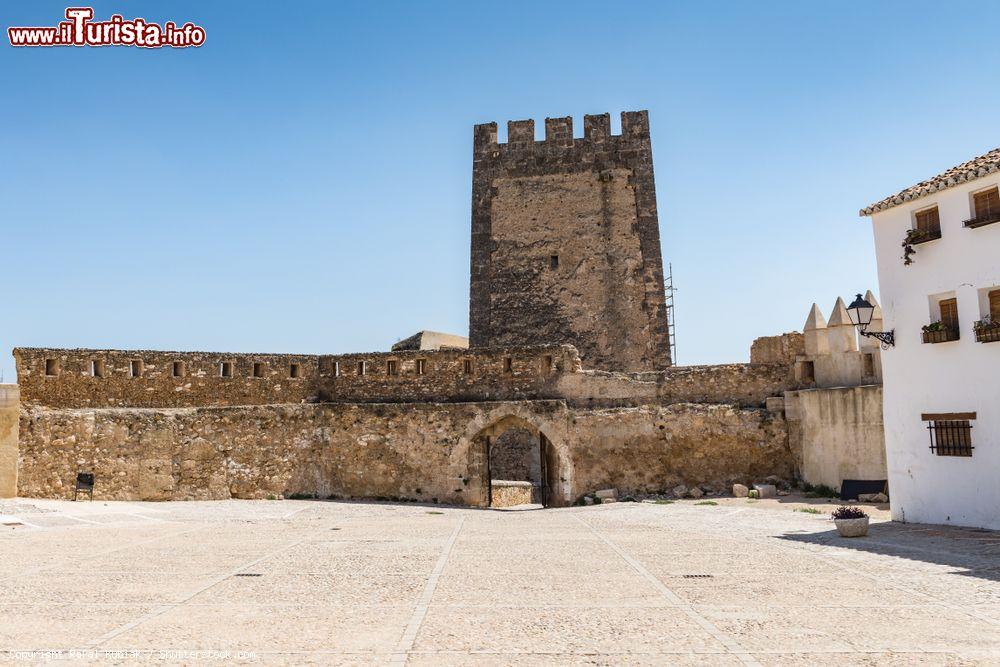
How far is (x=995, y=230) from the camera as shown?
501 inches

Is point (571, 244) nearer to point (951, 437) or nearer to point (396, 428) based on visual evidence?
point (396, 428)

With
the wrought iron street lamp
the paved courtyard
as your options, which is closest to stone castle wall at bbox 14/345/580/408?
the paved courtyard

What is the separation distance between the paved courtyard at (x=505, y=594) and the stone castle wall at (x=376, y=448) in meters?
3.99

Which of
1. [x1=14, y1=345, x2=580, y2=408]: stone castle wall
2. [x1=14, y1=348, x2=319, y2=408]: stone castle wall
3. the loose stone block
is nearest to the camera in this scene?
the loose stone block

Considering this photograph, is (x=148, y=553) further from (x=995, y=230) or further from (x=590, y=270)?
(x=590, y=270)

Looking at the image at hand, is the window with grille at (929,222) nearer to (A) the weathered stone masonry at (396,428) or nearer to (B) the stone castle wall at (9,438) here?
(A) the weathered stone masonry at (396,428)

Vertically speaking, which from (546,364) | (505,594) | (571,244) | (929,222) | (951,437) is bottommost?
(505,594)

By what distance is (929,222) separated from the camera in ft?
46.2

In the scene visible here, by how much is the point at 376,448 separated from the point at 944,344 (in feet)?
43.2

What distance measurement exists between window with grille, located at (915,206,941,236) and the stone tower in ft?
43.2

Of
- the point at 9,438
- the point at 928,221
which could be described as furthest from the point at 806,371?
the point at 9,438

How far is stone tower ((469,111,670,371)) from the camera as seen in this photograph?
27375 mm

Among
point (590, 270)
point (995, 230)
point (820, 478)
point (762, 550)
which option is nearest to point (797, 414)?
point (820, 478)

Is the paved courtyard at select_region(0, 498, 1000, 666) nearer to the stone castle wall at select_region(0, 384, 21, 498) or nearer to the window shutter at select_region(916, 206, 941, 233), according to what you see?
the stone castle wall at select_region(0, 384, 21, 498)
